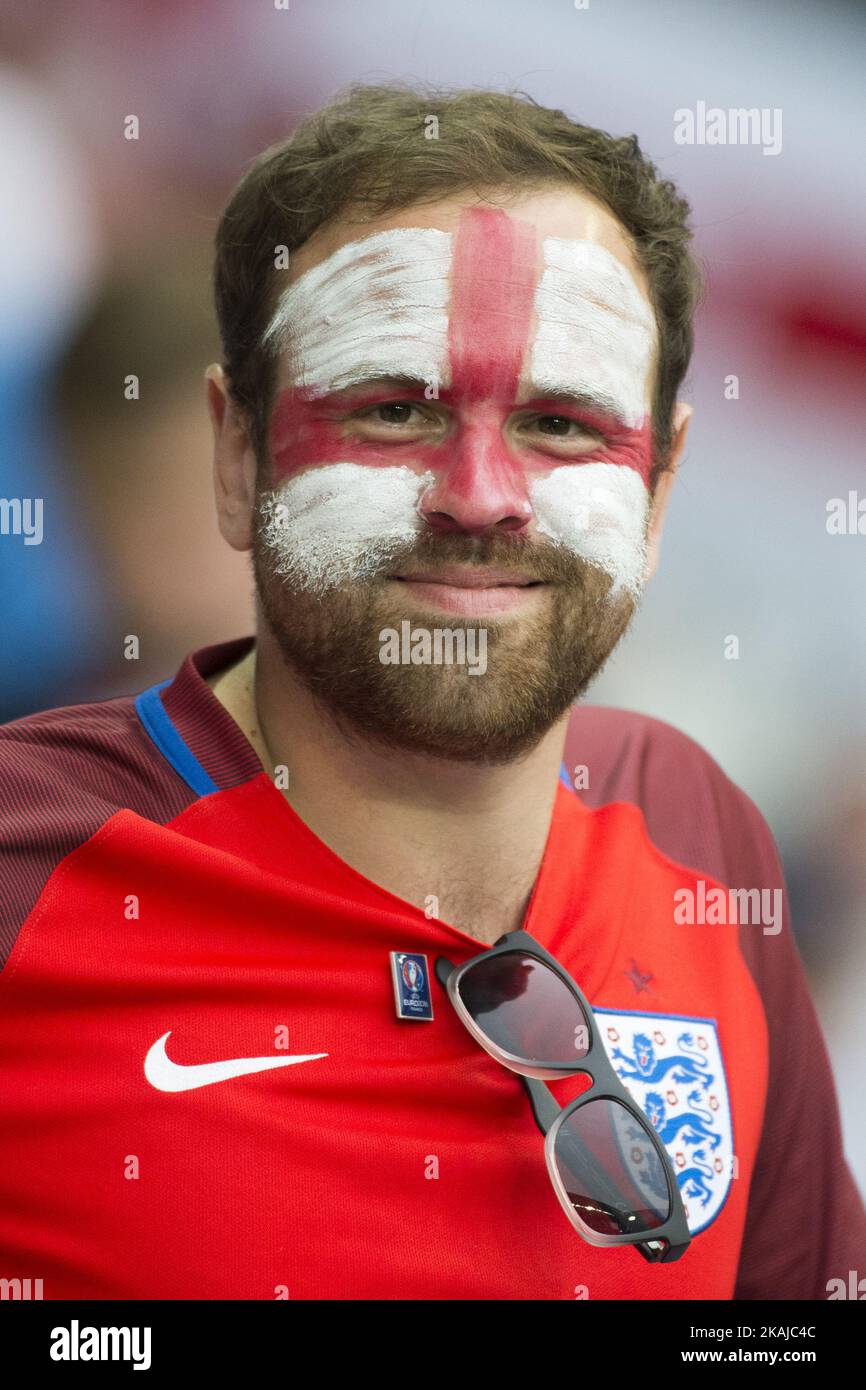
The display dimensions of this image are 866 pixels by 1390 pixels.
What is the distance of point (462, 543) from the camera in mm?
1641

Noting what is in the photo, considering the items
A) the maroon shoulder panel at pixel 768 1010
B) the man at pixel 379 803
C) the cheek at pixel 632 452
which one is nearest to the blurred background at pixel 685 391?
the maroon shoulder panel at pixel 768 1010

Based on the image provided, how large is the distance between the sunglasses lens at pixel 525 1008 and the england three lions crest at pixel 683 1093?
5.7 inches

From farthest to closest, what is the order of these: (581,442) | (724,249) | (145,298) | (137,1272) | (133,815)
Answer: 1. (724,249)
2. (145,298)
3. (581,442)
4. (133,815)
5. (137,1272)

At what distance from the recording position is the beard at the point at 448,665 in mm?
1659

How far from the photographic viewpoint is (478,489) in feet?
5.26

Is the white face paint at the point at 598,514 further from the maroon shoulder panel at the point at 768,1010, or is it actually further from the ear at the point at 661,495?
the maroon shoulder panel at the point at 768,1010

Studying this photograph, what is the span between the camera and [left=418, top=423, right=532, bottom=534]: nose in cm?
160

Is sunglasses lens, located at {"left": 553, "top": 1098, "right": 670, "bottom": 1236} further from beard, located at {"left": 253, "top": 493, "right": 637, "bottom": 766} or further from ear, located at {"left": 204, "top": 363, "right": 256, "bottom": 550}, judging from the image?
ear, located at {"left": 204, "top": 363, "right": 256, "bottom": 550}

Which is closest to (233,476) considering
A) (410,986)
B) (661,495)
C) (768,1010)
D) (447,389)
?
(447,389)

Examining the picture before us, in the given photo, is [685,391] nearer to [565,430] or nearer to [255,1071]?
[565,430]

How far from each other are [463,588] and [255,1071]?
25.1 inches

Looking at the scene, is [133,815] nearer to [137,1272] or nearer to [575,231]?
[137,1272]
